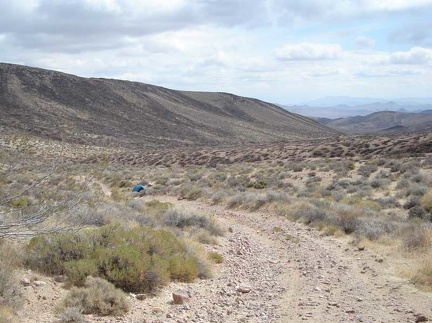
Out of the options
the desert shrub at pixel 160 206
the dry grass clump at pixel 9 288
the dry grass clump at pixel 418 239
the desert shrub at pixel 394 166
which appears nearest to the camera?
the dry grass clump at pixel 9 288

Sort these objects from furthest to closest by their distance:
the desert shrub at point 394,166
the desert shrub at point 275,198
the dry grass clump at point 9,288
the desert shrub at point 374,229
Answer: the desert shrub at point 394,166 < the desert shrub at point 275,198 < the desert shrub at point 374,229 < the dry grass clump at point 9,288

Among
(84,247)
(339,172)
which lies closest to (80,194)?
(84,247)

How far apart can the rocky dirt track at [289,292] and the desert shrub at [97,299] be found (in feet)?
0.58

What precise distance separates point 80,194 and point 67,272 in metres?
1.40

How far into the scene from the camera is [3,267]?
656 cm

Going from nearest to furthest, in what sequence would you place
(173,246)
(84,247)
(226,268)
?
(84,247) < (173,246) < (226,268)

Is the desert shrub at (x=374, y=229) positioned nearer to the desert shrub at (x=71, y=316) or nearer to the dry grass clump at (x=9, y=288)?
the desert shrub at (x=71, y=316)

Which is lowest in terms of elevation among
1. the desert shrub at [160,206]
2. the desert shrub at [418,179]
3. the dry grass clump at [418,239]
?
the desert shrub at [160,206]

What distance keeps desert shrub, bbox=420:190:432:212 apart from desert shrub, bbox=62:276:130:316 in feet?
42.6

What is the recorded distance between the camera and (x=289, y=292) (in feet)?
27.3

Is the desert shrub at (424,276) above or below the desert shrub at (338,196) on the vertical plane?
above

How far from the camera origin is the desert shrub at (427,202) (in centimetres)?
1586

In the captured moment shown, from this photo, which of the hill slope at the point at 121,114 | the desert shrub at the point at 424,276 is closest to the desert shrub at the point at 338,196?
the desert shrub at the point at 424,276

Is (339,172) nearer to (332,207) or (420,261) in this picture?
(332,207)
